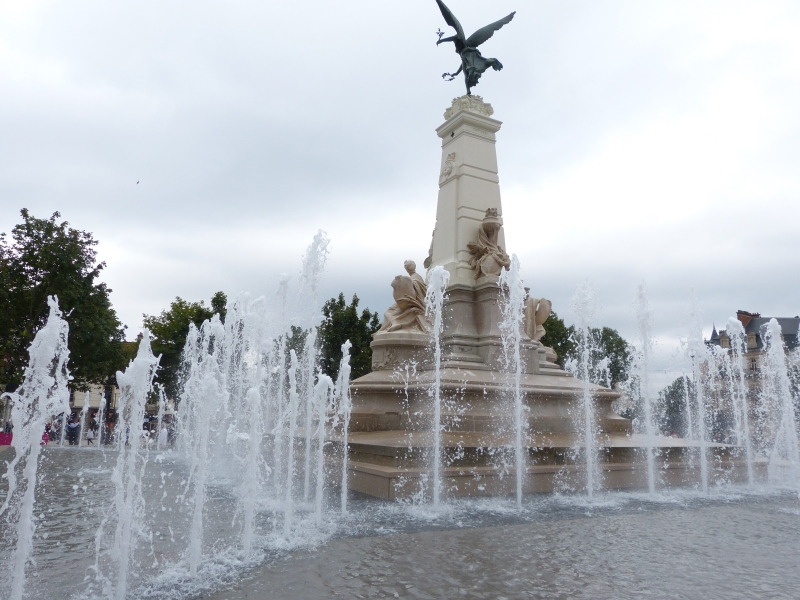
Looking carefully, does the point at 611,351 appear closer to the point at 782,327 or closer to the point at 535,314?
the point at 782,327

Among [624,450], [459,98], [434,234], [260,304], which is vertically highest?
[459,98]

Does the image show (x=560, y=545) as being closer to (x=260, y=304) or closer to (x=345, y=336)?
(x=260, y=304)

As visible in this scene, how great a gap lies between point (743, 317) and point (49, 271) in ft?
138

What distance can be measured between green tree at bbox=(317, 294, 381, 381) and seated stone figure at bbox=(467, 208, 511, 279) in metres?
17.7

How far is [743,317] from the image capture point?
139 feet

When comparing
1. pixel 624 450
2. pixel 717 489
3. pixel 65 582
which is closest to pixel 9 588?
pixel 65 582

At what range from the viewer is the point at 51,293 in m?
23.0

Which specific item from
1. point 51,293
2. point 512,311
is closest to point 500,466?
point 512,311

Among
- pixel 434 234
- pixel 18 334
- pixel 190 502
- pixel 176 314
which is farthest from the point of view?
pixel 176 314

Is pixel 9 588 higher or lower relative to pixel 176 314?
Result: lower

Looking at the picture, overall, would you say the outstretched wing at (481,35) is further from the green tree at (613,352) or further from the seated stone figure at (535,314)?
the green tree at (613,352)

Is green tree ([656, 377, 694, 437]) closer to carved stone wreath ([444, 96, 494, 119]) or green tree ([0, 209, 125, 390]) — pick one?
carved stone wreath ([444, 96, 494, 119])

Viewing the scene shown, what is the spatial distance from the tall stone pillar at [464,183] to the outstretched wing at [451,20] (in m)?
1.98

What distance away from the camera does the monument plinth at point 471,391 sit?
824 centimetres
